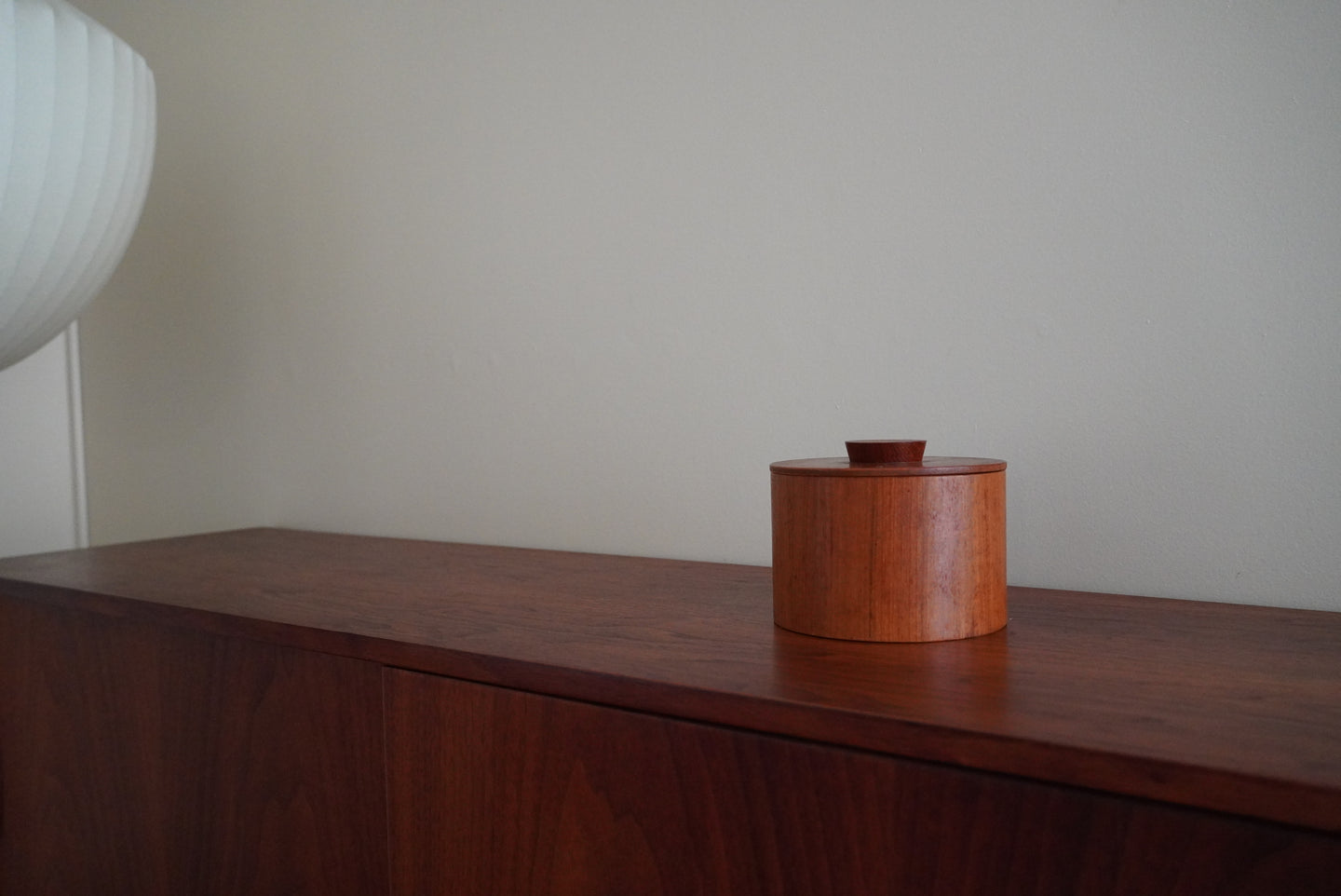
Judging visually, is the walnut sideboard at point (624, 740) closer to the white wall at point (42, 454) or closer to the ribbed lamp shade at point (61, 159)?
the ribbed lamp shade at point (61, 159)

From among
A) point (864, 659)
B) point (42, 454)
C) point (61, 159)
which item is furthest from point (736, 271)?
point (42, 454)

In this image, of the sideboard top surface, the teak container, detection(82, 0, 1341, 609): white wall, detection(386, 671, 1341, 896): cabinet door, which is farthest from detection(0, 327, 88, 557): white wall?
the teak container

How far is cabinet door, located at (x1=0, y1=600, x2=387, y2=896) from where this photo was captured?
2.40ft

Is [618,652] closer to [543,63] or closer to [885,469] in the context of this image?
[885,469]

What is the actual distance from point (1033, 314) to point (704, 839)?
57 cm

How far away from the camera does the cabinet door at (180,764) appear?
2.40ft

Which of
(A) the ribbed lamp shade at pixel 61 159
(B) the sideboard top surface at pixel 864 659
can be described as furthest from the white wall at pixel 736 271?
(A) the ribbed lamp shade at pixel 61 159

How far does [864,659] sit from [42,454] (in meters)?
1.63

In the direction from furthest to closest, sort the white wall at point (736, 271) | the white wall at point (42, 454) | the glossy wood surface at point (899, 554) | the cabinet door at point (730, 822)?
1. the white wall at point (42, 454)
2. the white wall at point (736, 271)
3. the glossy wood surface at point (899, 554)
4. the cabinet door at point (730, 822)

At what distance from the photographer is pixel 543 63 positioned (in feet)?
3.82

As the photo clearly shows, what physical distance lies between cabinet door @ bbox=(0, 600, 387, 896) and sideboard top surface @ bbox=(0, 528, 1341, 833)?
0.04 metres

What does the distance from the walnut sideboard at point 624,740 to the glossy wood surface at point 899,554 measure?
0.02m

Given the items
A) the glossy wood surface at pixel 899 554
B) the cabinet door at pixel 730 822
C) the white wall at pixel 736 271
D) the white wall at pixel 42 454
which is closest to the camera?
the cabinet door at pixel 730 822

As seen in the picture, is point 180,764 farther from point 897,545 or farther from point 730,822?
point 897,545
